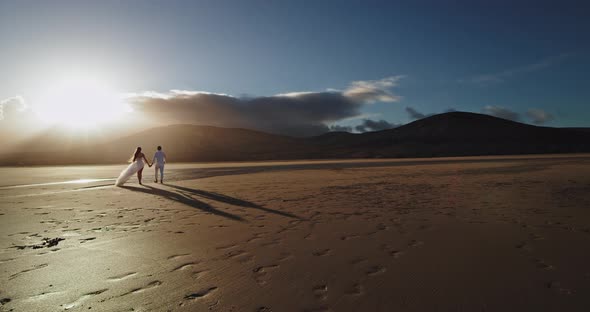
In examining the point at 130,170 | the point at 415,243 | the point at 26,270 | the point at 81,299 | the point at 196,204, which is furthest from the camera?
the point at 130,170

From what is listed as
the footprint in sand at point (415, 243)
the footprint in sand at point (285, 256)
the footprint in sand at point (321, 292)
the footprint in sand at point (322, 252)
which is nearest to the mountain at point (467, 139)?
the footprint in sand at point (415, 243)

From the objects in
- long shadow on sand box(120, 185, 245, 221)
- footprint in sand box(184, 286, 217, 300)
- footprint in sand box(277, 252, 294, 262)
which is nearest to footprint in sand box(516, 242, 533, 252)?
footprint in sand box(277, 252, 294, 262)

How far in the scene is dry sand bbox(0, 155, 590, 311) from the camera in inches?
127

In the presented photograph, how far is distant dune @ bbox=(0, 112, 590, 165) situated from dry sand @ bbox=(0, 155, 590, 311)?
61660 mm

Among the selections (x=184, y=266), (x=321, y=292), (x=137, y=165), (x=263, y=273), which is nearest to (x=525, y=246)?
(x=321, y=292)

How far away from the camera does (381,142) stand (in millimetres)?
104688

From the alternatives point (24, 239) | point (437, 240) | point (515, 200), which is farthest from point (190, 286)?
point (515, 200)

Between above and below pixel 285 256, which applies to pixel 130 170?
above

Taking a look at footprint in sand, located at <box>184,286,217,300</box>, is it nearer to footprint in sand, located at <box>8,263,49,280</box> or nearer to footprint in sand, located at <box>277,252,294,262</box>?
footprint in sand, located at <box>277,252,294,262</box>

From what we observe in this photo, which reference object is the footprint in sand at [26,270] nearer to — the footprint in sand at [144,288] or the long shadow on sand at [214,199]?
the footprint in sand at [144,288]

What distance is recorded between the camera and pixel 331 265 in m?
4.18

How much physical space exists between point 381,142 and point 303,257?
104484 millimetres

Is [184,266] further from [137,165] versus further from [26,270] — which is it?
[137,165]

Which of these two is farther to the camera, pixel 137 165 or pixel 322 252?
pixel 137 165
